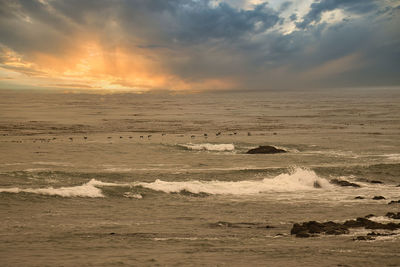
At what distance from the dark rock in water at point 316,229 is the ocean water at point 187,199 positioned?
13.1 inches

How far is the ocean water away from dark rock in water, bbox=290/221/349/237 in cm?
33

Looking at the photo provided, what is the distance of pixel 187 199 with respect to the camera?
18.9 metres

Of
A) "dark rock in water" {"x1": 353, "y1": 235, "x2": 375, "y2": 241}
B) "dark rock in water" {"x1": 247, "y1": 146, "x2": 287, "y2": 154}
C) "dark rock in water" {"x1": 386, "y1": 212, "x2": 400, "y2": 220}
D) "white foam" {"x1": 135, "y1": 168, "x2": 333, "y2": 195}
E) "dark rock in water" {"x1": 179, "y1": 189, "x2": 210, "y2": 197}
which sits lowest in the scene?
"dark rock in water" {"x1": 353, "y1": 235, "x2": 375, "y2": 241}

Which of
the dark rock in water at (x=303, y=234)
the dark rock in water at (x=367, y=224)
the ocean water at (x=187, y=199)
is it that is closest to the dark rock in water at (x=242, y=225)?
the ocean water at (x=187, y=199)

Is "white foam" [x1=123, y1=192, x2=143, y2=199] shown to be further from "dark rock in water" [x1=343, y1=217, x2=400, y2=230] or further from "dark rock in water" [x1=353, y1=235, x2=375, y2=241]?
"dark rock in water" [x1=353, y1=235, x2=375, y2=241]

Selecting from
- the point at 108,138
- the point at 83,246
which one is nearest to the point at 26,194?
the point at 83,246

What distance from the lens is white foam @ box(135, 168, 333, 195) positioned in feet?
66.8

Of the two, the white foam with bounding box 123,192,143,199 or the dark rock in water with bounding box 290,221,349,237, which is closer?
the dark rock in water with bounding box 290,221,349,237

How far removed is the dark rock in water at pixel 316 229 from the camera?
43.5 feet

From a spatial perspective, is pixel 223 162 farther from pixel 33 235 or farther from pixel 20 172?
pixel 33 235

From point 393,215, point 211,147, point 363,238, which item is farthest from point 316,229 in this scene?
point 211,147

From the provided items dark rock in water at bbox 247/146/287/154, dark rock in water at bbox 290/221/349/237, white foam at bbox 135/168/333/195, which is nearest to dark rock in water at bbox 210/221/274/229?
dark rock in water at bbox 290/221/349/237

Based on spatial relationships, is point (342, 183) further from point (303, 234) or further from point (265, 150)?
point (303, 234)

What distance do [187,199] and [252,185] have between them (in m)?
4.02
